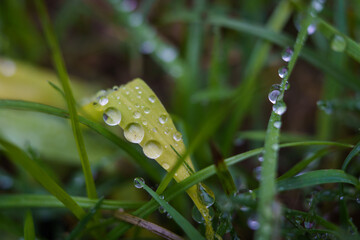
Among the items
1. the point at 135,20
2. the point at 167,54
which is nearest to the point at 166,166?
the point at 167,54

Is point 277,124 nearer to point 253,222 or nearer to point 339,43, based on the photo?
point 253,222

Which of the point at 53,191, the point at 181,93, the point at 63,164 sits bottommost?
the point at 53,191

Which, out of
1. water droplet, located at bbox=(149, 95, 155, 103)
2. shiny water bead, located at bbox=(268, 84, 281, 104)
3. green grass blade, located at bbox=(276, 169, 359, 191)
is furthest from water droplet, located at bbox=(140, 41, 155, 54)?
green grass blade, located at bbox=(276, 169, 359, 191)

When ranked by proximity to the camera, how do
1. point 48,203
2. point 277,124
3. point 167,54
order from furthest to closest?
point 167,54, point 48,203, point 277,124

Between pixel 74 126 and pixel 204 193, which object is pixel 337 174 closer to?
pixel 204 193

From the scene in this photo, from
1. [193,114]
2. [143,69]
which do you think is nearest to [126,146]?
[193,114]

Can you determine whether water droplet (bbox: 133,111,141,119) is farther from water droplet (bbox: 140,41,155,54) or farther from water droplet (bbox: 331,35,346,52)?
water droplet (bbox: 140,41,155,54)
